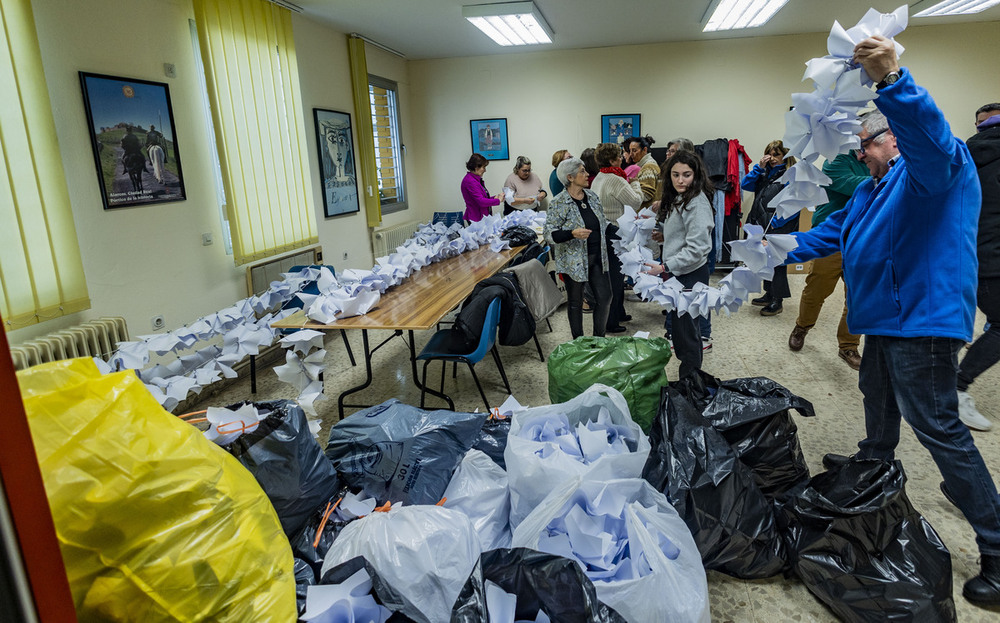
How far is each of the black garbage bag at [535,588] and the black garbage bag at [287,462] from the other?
27.4 inches

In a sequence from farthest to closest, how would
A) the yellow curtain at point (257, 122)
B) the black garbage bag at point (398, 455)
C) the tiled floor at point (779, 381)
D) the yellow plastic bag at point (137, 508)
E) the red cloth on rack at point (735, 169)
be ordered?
the red cloth on rack at point (735, 169), the yellow curtain at point (257, 122), the black garbage bag at point (398, 455), the tiled floor at point (779, 381), the yellow plastic bag at point (137, 508)

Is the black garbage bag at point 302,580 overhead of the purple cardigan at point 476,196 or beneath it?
beneath

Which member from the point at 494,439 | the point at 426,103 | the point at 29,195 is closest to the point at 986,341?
the point at 494,439

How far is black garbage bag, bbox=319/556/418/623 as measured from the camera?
1442 millimetres

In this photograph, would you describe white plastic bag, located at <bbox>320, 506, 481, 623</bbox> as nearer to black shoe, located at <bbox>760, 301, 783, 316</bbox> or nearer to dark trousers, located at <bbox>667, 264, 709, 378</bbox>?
dark trousers, located at <bbox>667, 264, 709, 378</bbox>

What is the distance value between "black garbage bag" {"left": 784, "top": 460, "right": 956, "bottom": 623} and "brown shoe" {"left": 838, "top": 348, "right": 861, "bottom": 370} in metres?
2.27

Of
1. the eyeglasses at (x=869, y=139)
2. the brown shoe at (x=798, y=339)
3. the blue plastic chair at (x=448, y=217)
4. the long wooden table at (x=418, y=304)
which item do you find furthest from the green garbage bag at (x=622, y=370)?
the blue plastic chair at (x=448, y=217)

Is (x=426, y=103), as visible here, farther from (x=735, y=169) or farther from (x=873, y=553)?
(x=873, y=553)

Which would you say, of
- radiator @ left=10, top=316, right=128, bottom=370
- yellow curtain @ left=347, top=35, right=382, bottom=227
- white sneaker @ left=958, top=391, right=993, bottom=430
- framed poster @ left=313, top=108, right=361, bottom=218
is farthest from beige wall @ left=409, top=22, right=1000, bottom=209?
radiator @ left=10, top=316, right=128, bottom=370

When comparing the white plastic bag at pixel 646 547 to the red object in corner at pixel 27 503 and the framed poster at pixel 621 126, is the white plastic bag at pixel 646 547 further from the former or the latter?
the framed poster at pixel 621 126

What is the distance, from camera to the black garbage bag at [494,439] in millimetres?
2232

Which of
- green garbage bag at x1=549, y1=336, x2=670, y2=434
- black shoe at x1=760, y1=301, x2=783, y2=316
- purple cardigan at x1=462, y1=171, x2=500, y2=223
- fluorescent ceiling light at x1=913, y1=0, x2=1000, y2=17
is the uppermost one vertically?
fluorescent ceiling light at x1=913, y1=0, x2=1000, y2=17

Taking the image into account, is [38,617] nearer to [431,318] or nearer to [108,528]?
[108,528]

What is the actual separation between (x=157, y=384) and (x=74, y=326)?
1464 mm
